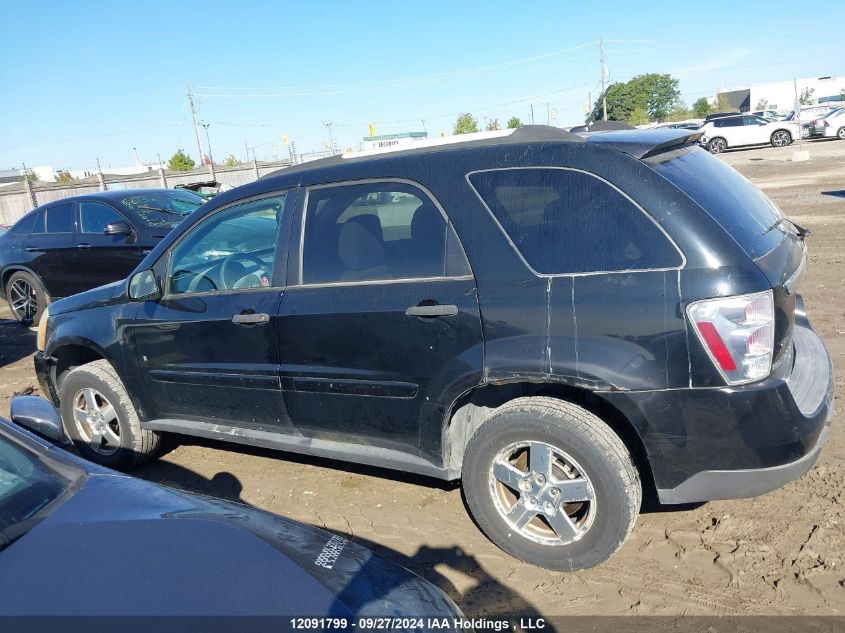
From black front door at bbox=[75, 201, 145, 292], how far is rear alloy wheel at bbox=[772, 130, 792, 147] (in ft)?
102

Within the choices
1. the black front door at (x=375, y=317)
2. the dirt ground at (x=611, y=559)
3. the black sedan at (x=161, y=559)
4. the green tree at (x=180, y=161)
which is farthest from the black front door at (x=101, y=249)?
the green tree at (x=180, y=161)

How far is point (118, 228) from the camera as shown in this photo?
321 inches

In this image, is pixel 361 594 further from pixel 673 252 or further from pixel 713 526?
pixel 713 526

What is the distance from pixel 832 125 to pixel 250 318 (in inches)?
1392

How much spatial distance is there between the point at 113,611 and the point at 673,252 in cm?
229

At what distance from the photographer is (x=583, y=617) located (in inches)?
111

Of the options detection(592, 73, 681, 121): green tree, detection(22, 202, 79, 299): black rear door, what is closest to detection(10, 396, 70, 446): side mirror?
detection(22, 202, 79, 299): black rear door

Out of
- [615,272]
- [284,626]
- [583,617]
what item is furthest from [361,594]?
[615,272]

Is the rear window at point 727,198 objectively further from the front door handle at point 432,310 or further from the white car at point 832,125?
the white car at point 832,125

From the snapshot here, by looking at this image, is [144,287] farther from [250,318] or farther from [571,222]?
[571,222]

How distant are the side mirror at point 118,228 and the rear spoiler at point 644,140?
21.7 feet

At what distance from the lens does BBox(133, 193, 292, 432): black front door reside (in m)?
3.74

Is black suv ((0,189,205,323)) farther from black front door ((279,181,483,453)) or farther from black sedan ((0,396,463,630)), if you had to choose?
black sedan ((0,396,463,630))

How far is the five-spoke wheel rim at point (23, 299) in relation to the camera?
31.7 feet
